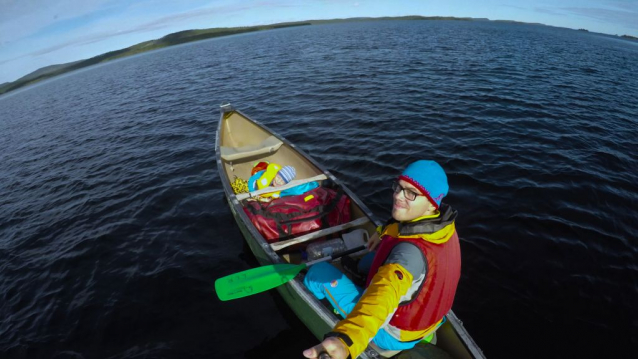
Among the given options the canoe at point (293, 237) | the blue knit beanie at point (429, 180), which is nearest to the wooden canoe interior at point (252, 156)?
the canoe at point (293, 237)

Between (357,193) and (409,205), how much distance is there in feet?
19.6

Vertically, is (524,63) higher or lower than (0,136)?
higher

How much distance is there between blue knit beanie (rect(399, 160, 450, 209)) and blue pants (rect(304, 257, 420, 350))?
1.83 m

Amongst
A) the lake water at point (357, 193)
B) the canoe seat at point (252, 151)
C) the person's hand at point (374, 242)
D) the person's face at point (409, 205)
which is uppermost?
the person's face at point (409, 205)

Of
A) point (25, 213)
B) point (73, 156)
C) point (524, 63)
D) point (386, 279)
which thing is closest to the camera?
point (386, 279)

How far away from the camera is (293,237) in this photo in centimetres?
643

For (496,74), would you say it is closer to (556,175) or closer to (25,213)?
(556,175)

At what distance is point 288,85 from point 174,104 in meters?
9.10

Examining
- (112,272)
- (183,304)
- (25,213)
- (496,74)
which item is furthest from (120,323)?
(496,74)

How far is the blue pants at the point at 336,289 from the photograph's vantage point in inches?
152

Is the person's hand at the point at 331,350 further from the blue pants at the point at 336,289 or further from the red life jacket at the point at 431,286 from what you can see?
the blue pants at the point at 336,289

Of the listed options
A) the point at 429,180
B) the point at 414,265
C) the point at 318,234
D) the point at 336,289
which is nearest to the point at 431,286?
the point at 414,265

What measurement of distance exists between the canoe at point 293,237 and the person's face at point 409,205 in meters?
1.78

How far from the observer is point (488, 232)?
7145 mm
